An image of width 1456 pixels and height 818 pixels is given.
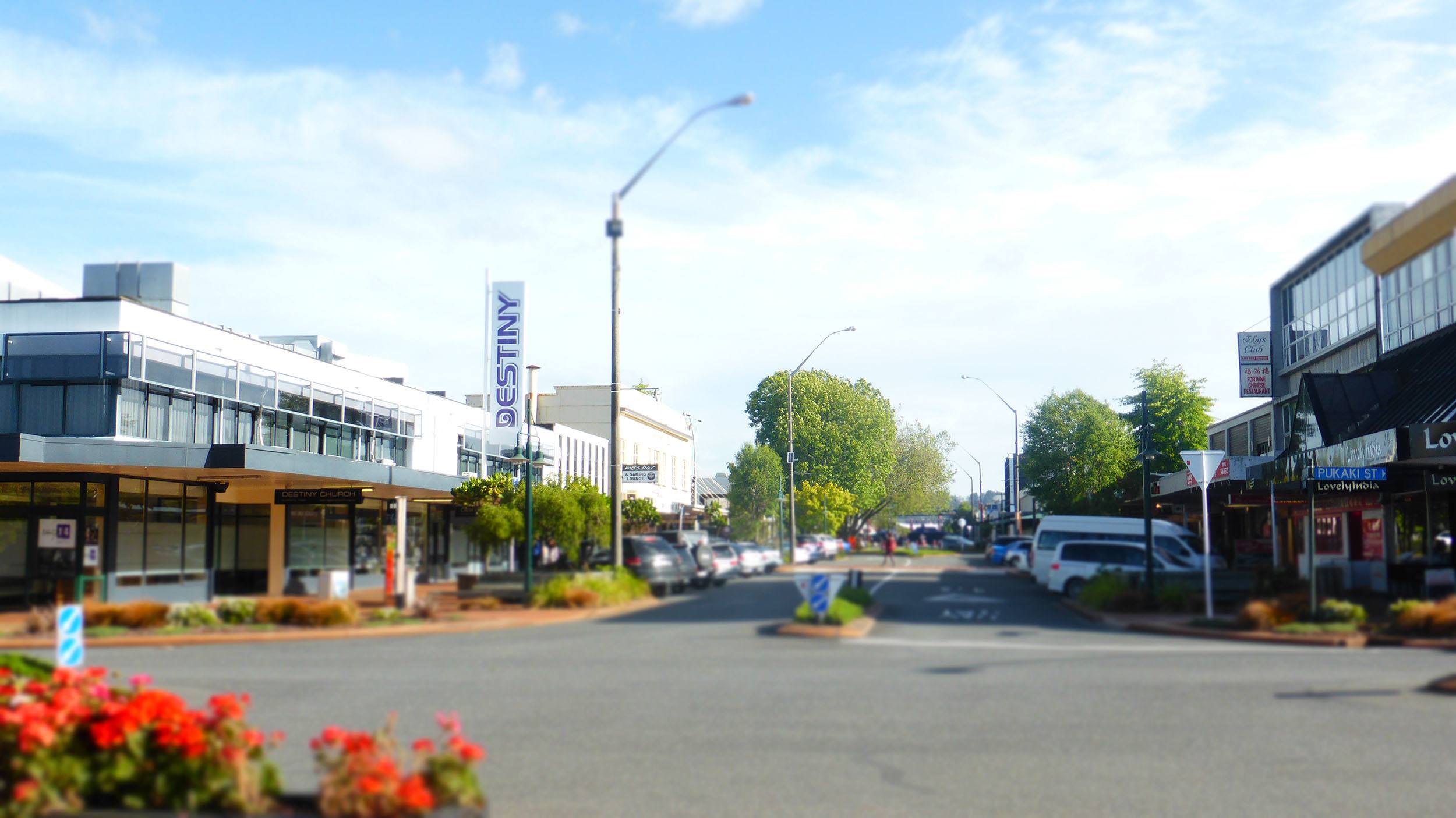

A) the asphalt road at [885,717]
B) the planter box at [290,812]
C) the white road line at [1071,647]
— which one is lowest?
the white road line at [1071,647]

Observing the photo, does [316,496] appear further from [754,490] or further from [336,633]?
[754,490]

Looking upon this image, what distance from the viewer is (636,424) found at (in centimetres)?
7706

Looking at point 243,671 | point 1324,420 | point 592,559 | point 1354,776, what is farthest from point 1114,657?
point 1324,420

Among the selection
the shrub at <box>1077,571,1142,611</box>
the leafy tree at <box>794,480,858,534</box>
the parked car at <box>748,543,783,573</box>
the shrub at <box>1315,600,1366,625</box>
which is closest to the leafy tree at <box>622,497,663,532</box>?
the parked car at <box>748,543,783,573</box>

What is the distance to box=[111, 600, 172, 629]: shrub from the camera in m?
21.3

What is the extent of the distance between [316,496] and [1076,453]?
50.7 metres

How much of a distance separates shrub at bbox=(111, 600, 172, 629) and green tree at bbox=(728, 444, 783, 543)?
186 ft

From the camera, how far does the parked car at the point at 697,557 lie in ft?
110

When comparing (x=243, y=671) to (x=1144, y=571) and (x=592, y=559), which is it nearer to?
(x=592, y=559)

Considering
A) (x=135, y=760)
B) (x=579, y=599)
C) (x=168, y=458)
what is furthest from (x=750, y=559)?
(x=135, y=760)

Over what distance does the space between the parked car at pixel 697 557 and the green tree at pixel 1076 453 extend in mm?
39699

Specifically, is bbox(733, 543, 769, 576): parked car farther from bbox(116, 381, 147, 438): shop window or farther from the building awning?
bbox(116, 381, 147, 438): shop window

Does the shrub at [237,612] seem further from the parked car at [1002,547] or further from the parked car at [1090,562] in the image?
the parked car at [1002,547]

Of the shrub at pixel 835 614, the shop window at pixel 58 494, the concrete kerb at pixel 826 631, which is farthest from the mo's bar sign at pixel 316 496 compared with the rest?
the concrete kerb at pixel 826 631
